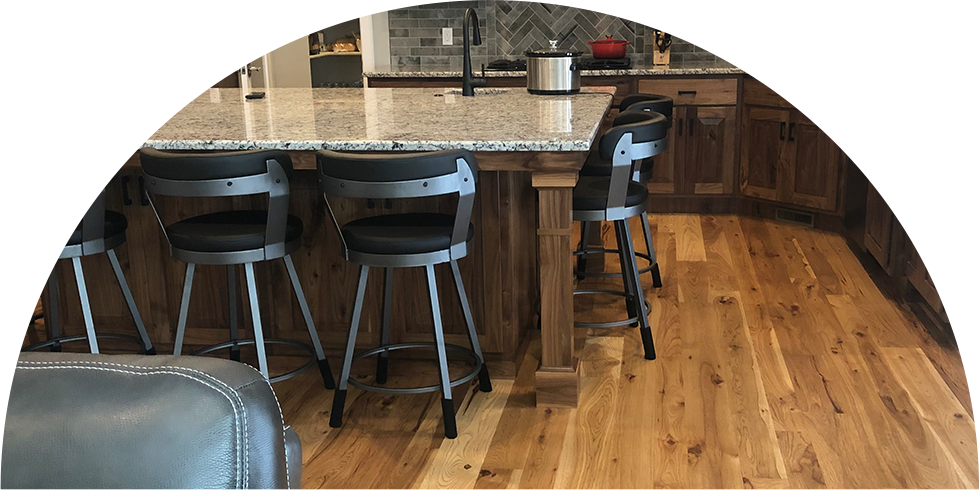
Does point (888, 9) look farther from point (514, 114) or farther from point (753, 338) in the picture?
point (753, 338)

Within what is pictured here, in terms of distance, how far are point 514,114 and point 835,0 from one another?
2647mm

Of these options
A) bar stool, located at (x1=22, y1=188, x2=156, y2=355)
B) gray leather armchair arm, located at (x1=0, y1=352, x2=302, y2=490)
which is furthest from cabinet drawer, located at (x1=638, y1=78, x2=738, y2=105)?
gray leather armchair arm, located at (x1=0, y1=352, x2=302, y2=490)

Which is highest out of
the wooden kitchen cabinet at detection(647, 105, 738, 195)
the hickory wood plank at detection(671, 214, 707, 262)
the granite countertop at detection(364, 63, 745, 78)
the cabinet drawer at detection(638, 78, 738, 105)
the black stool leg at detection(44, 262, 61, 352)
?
the granite countertop at detection(364, 63, 745, 78)

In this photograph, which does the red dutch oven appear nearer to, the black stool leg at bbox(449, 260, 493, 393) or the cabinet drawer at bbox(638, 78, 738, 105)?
the cabinet drawer at bbox(638, 78, 738, 105)

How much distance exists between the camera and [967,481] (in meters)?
2.14

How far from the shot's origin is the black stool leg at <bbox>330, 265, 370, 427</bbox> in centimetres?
241

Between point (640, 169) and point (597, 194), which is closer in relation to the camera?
point (597, 194)

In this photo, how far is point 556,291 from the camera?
2561 mm

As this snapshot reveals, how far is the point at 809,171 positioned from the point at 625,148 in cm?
240

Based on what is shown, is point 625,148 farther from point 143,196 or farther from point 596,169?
point 143,196

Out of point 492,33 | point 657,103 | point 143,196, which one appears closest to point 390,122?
point 143,196

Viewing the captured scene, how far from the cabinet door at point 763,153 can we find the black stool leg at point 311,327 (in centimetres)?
299

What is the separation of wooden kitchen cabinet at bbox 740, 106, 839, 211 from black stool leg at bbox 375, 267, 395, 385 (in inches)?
104

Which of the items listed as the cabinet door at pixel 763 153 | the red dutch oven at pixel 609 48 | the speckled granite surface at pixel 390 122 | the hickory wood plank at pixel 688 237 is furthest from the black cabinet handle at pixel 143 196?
the cabinet door at pixel 763 153
